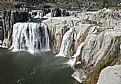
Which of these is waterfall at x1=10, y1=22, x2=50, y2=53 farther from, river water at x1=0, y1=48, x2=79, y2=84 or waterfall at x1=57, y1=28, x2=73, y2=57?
waterfall at x1=57, y1=28, x2=73, y2=57

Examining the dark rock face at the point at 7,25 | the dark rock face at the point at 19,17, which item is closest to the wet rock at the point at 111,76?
the dark rock face at the point at 7,25

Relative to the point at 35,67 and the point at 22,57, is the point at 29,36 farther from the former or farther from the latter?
the point at 35,67

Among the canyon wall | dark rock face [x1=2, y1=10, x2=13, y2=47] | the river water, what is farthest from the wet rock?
dark rock face [x1=2, y1=10, x2=13, y2=47]

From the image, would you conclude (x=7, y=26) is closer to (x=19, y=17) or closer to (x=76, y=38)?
(x=19, y=17)

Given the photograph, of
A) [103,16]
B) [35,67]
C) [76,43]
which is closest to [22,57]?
[35,67]

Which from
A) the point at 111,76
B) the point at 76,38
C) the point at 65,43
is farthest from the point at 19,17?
the point at 111,76

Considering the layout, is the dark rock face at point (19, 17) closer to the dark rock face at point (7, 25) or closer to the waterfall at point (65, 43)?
the dark rock face at point (7, 25)
